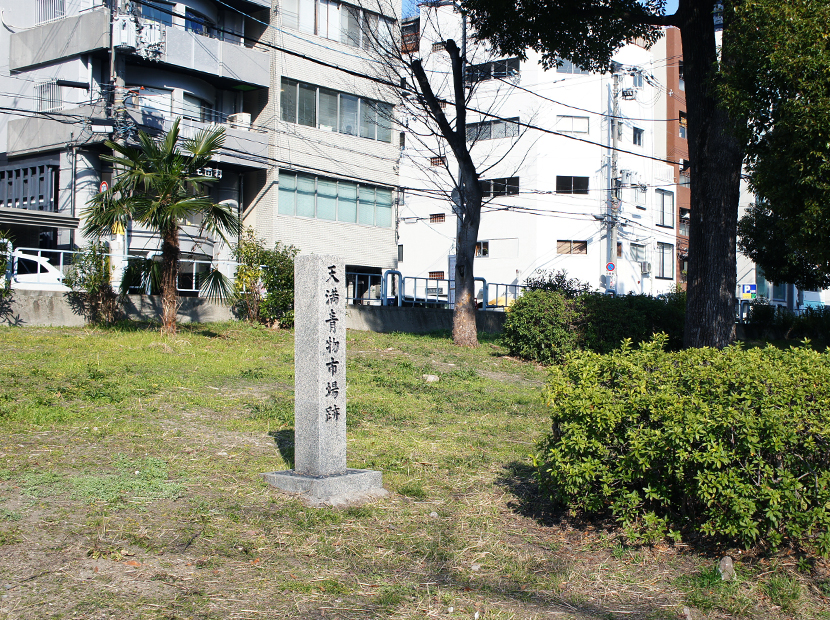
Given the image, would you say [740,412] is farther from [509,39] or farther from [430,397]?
[509,39]

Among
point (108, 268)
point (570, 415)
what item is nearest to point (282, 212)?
point (108, 268)

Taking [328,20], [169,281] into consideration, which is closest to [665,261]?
[328,20]

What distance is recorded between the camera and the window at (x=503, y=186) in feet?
119

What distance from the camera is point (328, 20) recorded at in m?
26.9

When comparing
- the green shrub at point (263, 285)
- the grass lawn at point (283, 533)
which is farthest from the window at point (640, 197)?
the grass lawn at point (283, 533)

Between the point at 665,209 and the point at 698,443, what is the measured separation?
39637 mm

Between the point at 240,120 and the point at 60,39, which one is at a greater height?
the point at 60,39

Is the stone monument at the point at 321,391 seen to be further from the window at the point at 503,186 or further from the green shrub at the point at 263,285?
the window at the point at 503,186

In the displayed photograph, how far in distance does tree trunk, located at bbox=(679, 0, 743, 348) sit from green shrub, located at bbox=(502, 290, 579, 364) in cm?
458

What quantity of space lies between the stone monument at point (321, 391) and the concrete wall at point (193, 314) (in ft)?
35.2

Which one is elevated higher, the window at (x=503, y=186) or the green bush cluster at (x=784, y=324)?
the window at (x=503, y=186)

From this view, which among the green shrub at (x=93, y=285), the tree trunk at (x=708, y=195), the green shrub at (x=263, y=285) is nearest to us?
the tree trunk at (x=708, y=195)

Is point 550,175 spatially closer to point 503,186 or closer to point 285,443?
point 503,186

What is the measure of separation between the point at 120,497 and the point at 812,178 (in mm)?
8057
